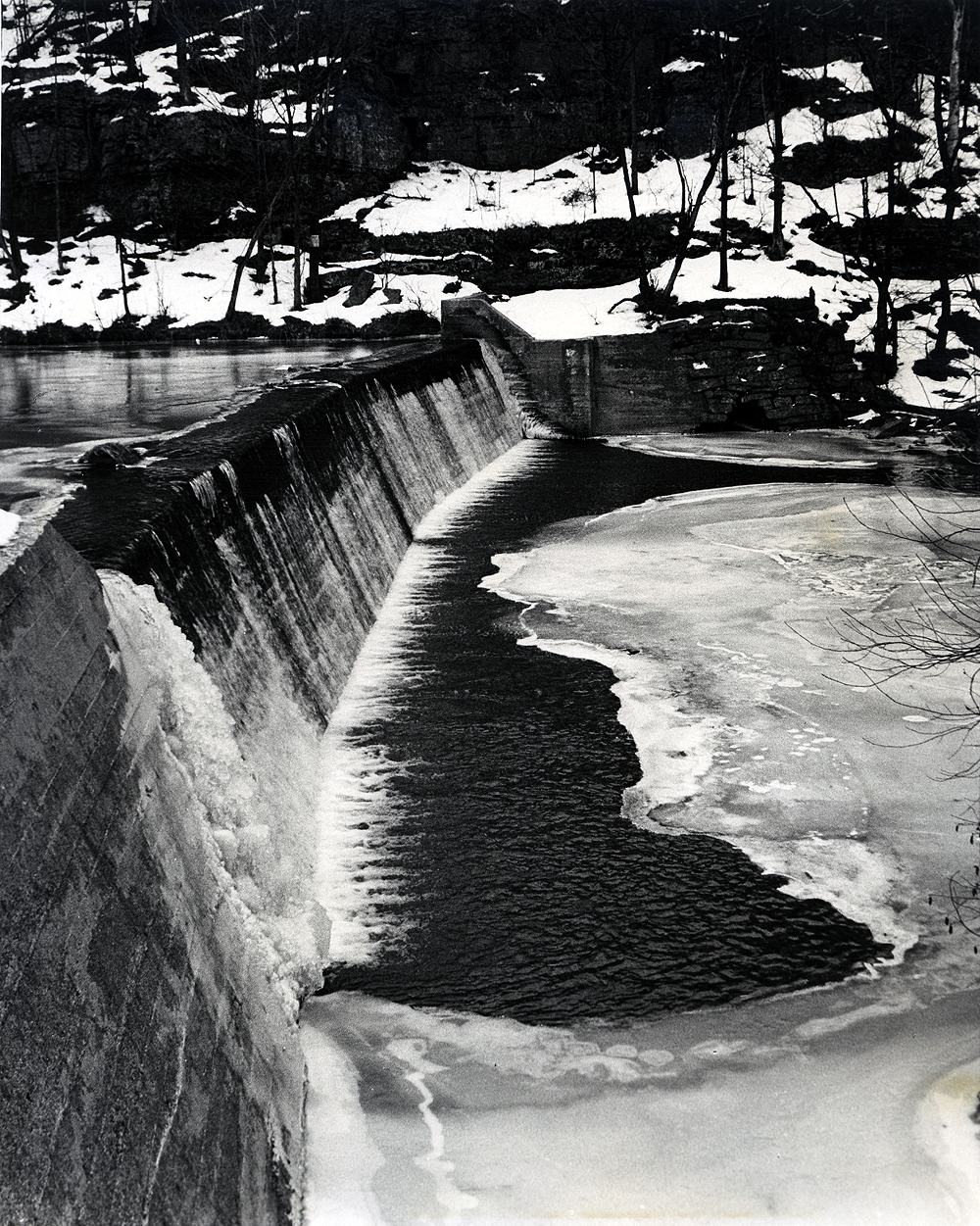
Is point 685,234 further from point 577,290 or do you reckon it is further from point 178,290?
point 178,290

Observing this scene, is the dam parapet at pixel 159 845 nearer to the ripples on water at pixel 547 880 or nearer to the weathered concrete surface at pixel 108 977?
the weathered concrete surface at pixel 108 977

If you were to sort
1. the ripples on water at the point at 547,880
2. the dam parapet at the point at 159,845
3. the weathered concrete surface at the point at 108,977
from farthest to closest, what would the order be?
the ripples on water at the point at 547,880
the dam parapet at the point at 159,845
the weathered concrete surface at the point at 108,977

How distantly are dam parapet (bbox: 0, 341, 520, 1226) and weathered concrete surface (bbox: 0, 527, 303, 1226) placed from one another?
11 mm

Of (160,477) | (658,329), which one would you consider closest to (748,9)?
(658,329)

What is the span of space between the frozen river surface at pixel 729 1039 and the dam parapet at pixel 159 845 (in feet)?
1.27

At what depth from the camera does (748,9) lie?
53.8m

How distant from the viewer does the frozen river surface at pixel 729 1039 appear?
17.4 feet

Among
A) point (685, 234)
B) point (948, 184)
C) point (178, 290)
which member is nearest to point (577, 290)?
point (685, 234)

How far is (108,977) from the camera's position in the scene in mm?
4320

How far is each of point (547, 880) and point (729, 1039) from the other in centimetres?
174

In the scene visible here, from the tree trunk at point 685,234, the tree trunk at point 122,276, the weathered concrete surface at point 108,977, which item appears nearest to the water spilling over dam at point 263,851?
the weathered concrete surface at point 108,977

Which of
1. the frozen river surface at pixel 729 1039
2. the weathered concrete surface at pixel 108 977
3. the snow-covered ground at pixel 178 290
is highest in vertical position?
the snow-covered ground at pixel 178 290

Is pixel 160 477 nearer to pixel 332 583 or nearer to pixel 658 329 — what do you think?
pixel 332 583

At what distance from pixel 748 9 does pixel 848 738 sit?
5186 centimetres
